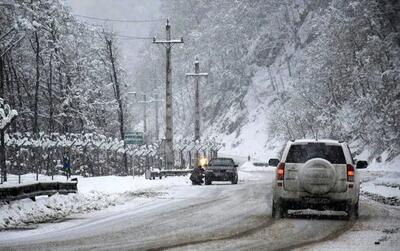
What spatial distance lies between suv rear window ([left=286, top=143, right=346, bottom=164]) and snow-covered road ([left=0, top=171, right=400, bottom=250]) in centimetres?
138

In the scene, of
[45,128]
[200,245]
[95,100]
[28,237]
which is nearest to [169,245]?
[200,245]

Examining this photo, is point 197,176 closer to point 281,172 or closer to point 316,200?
point 281,172

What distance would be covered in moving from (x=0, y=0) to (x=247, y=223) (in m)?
41.5

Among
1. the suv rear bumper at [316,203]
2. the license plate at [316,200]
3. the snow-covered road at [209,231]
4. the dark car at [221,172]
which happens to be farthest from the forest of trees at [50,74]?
the license plate at [316,200]

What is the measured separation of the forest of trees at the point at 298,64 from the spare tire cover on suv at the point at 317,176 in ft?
112

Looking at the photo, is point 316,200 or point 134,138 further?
point 134,138

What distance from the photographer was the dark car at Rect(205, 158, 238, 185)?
41.9m

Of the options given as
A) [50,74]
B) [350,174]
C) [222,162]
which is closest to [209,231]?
[350,174]

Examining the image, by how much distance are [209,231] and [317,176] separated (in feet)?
12.4

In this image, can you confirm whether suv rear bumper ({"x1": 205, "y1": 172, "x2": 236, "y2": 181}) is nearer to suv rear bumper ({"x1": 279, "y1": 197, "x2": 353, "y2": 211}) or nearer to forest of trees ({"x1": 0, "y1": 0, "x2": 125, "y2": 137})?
forest of trees ({"x1": 0, "y1": 0, "x2": 125, "y2": 137})

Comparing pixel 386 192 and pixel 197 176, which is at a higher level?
pixel 197 176

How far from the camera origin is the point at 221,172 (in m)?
42.2

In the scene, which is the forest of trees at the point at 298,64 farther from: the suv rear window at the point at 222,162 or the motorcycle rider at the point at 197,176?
the motorcycle rider at the point at 197,176

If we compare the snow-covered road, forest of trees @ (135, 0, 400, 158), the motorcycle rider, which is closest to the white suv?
the snow-covered road
